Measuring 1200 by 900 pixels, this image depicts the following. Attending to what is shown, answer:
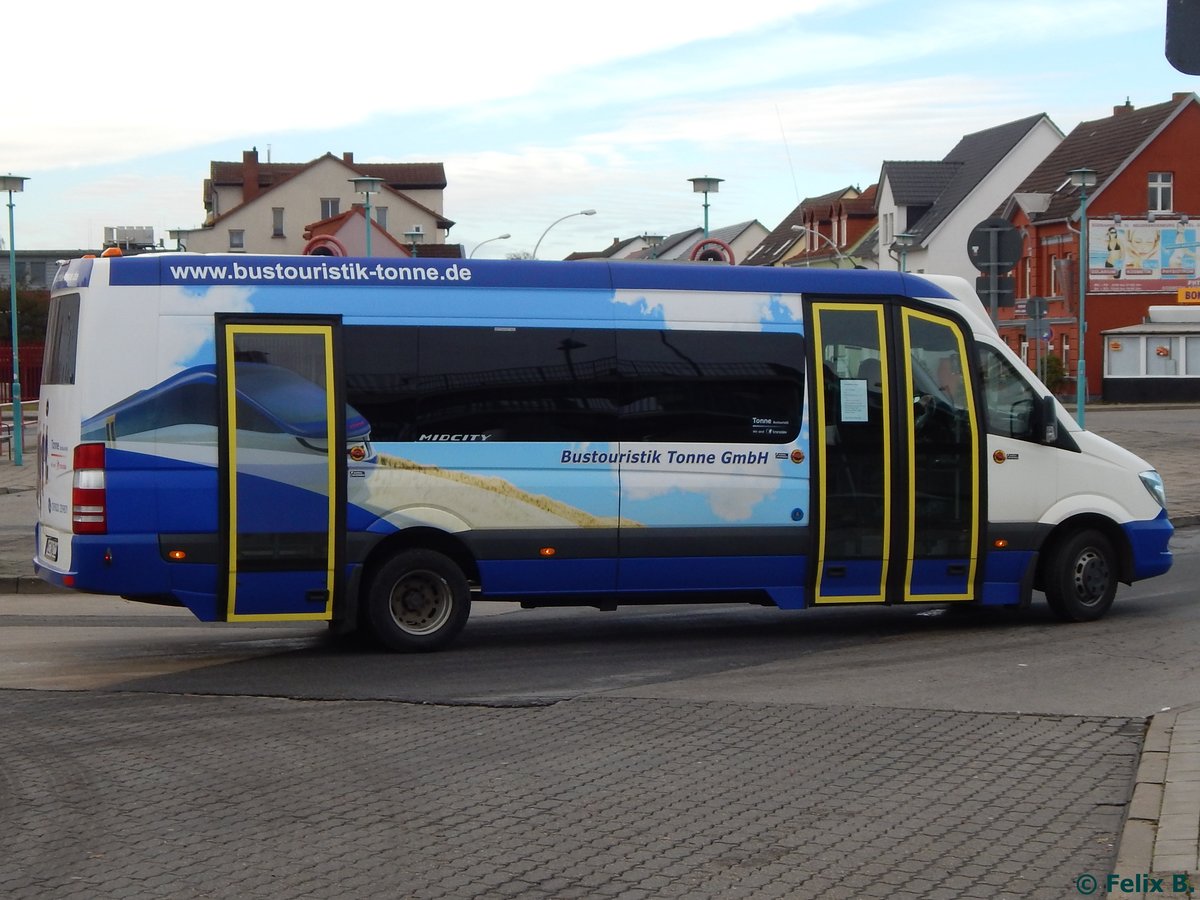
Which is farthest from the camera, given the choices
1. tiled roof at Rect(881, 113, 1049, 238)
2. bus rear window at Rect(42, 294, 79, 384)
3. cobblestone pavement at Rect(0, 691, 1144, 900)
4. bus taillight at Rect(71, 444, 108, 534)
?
tiled roof at Rect(881, 113, 1049, 238)

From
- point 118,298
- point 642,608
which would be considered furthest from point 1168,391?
point 118,298

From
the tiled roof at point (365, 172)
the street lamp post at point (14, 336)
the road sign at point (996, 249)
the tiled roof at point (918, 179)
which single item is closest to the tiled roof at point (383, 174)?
the tiled roof at point (365, 172)

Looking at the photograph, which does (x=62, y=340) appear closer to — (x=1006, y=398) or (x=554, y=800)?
(x=554, y=800)

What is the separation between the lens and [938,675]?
10.0 meters

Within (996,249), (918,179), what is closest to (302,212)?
(918,179)

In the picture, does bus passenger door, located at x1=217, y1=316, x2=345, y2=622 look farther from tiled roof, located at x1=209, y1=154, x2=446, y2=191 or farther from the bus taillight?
tiled roof, located at x1=209, y1=154, x2=446, y2=191

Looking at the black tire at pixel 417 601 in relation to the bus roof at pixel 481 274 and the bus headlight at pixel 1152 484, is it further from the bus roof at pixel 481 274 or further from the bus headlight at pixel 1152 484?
the bus headlight at pixel 1152 484

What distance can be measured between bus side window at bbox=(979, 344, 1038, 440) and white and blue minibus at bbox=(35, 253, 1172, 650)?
0.06ft

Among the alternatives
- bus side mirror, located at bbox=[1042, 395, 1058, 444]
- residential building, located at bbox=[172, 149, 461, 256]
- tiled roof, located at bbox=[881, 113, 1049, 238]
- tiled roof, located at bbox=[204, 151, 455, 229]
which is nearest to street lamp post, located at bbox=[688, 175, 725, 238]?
bus side mirror, located at bbox=[1042, 395, 1058, 444]

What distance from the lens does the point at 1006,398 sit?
12.0m

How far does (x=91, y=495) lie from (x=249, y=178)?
105 m

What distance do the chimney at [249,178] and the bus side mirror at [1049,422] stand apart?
10183 cm

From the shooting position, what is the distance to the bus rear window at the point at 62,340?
34.2 feet

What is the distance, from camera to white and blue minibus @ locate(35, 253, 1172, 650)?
406 inches
